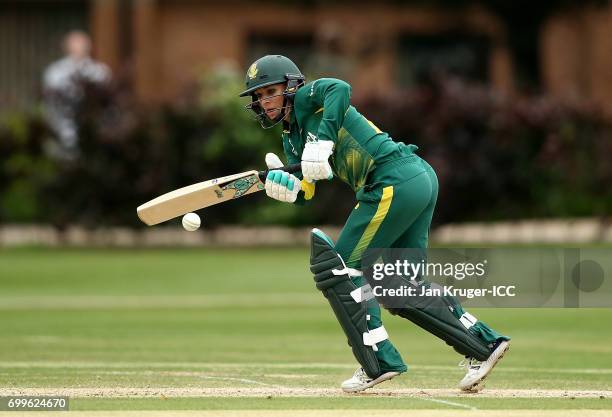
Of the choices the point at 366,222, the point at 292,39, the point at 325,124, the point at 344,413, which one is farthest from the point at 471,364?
the point at 292,39

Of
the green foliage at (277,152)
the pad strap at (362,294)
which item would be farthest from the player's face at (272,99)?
the green foliage at (277,152)

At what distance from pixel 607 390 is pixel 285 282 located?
8164 mm

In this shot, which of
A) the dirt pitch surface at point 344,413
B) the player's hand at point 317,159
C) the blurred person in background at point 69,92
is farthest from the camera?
the blurred person in background at point 69,92

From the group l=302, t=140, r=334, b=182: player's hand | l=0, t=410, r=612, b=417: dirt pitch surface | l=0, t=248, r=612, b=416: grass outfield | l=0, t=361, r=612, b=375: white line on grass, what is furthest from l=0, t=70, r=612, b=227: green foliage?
l=0, t=410, r=612, b=417: dirt pitch surface

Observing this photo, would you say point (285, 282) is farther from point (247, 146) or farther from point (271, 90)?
point (271, 90)

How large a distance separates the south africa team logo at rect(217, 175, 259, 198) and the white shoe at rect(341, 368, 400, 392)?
1.16 meters

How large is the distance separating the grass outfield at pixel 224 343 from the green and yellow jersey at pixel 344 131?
1.17 meters

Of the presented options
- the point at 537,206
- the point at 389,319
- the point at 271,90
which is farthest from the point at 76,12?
the point at 271,90

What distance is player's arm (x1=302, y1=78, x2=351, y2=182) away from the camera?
7.20 metres

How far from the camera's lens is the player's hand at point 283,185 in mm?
7445

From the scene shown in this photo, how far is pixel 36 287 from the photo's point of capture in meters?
15.3

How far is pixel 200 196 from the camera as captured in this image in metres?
7.83

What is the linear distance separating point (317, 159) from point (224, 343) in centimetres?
→ 381

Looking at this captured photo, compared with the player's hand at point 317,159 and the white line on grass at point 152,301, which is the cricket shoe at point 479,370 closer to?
the player's hand at point 317,159
